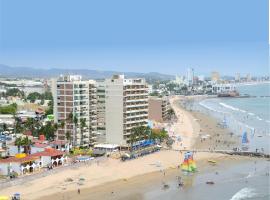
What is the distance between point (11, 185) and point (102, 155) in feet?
43.0

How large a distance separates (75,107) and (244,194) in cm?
2122

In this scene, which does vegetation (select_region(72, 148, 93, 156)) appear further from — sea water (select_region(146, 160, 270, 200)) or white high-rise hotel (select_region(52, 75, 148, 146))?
sea water (select_region(146, 160, 270, 200))

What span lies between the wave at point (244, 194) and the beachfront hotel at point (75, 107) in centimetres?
1945

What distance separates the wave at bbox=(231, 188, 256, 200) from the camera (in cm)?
3624

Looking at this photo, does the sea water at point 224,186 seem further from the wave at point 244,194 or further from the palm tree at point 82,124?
the palm tree at point 82,124

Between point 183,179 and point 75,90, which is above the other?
point 75,90

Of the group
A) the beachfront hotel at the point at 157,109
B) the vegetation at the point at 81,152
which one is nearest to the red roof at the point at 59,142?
the vegetation at the point at 81,152

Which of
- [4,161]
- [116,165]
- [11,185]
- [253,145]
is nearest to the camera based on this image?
[11,185]

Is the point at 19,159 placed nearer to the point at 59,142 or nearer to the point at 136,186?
the point at 136,186

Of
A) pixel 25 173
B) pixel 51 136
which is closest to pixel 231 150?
pixel 51 136

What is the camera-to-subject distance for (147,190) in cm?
3847

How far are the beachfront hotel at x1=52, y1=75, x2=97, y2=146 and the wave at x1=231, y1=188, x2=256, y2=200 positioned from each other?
1945 cm

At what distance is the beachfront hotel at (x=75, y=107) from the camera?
52.3m

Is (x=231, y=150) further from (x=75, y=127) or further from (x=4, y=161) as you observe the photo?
(x=4, y=161)
